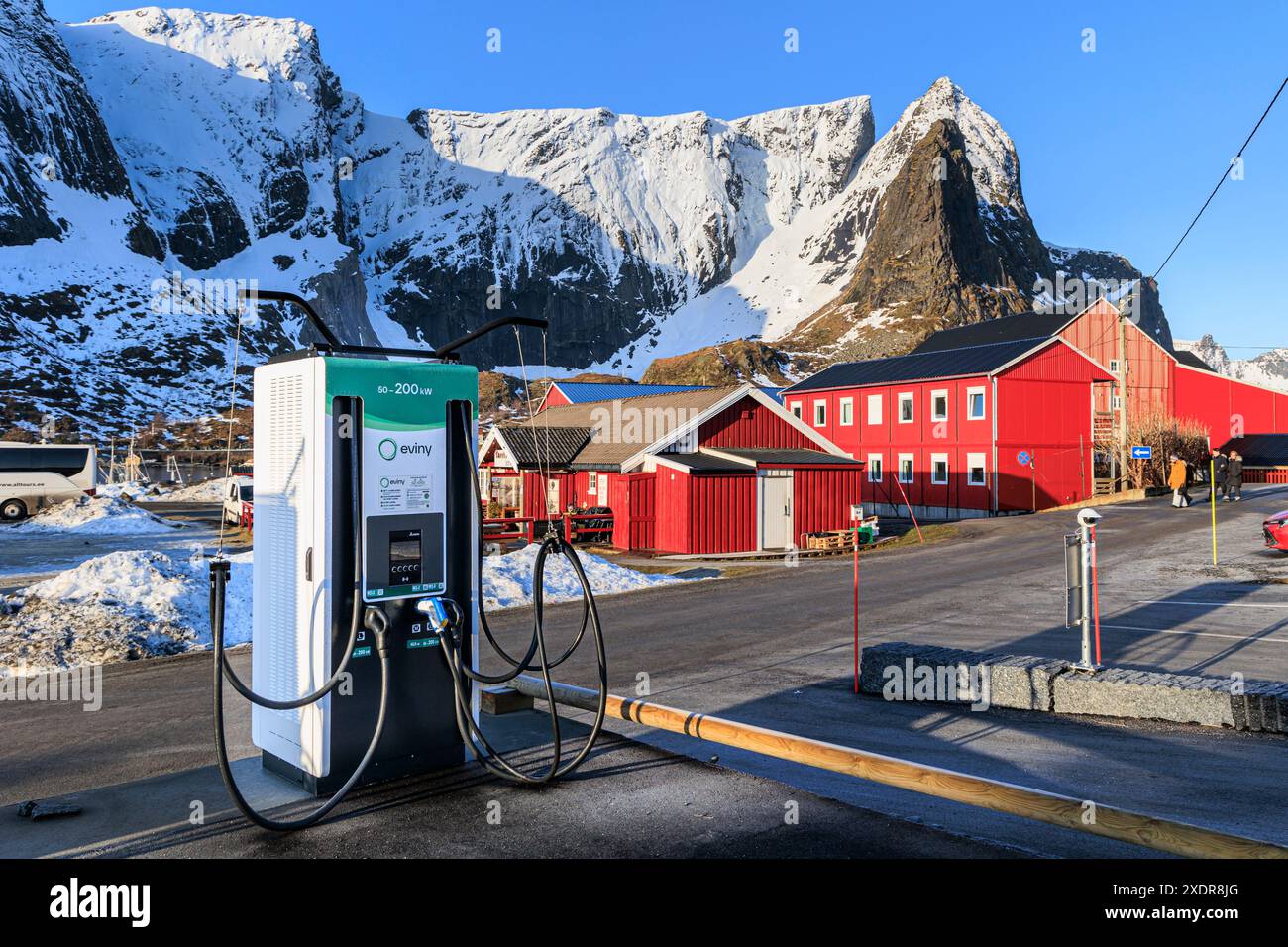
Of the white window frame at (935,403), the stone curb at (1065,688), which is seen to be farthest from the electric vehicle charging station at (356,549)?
the white window frame at (935,403)

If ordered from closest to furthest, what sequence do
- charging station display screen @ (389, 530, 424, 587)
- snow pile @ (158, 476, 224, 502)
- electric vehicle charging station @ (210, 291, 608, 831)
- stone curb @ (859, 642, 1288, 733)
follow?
electric vehicle charging station @ (210, 291, 608, 831)
charging station display screen @ (389, 530, 424, 587)
stone curb @ (859, 642, 1288, 733)
snow pile @ (158, 476, 224, 502)

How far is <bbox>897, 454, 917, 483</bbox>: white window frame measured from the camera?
144ft

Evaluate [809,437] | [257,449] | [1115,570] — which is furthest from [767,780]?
[809,437]

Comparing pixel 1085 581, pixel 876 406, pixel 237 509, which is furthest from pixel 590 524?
pixel 1085 581

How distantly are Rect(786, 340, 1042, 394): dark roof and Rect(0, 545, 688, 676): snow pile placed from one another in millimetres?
30178

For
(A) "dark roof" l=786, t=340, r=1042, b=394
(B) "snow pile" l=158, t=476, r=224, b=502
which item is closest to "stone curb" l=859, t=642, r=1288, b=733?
(A) "dark roof" l=786, t=340, r=1042, b=394

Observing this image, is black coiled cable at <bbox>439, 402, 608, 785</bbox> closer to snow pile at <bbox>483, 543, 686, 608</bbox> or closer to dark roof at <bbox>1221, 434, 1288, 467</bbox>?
snow pile at <bbox>483, 543, 686, 608</bbox>

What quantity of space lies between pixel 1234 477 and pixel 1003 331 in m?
31.4

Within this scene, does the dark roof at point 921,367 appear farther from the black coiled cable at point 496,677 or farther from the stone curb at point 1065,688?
the black coiled cable at point 496,677

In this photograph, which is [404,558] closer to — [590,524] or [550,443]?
[590,524]

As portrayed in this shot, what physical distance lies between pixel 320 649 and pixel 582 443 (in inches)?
1242

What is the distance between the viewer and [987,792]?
4844 millimetres
